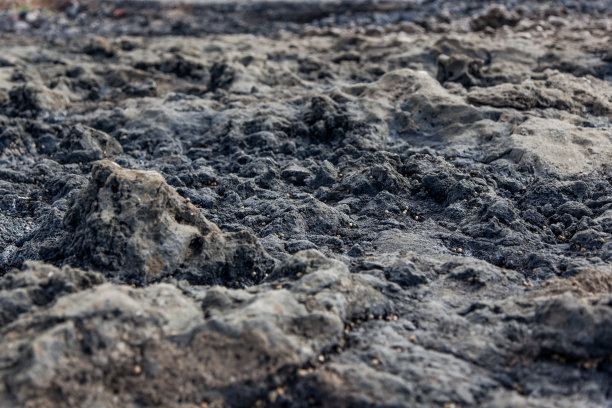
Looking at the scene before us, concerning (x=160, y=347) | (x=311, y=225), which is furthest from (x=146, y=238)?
(x=311, y=225)

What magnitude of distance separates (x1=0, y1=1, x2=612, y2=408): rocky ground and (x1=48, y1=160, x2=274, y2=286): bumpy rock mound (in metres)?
0.01

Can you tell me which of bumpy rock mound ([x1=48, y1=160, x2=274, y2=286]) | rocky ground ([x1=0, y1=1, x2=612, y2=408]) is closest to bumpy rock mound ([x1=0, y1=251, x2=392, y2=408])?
rocky ground ([x1=0, y1=1, x2=612, y2=408])

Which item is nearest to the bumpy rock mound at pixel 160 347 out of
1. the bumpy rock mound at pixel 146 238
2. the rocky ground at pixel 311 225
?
the rocky ground at pixel 311 225

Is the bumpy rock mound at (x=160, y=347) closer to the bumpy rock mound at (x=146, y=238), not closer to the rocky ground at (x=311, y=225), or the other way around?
the rocky ground at (x=311, y=225)

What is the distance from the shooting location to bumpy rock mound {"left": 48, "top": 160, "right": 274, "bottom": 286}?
11.8 ft

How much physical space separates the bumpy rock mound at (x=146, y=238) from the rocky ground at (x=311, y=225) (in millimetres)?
14

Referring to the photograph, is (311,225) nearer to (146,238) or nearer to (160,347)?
(146,238)

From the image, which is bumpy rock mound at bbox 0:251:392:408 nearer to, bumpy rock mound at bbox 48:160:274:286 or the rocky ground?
the rocky ground

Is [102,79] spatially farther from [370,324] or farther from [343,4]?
[343,4]

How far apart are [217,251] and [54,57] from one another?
772cm

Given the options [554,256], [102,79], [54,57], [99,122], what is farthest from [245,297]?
[54,57]

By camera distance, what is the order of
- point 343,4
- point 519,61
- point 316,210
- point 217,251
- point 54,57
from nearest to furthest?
point 217,251 < point 316,210 < point 519,61 < point 54,57 < point 343,4

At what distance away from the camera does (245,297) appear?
329 centimetres

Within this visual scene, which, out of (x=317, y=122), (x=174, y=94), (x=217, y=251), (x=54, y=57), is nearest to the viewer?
(x=217, y=251)
